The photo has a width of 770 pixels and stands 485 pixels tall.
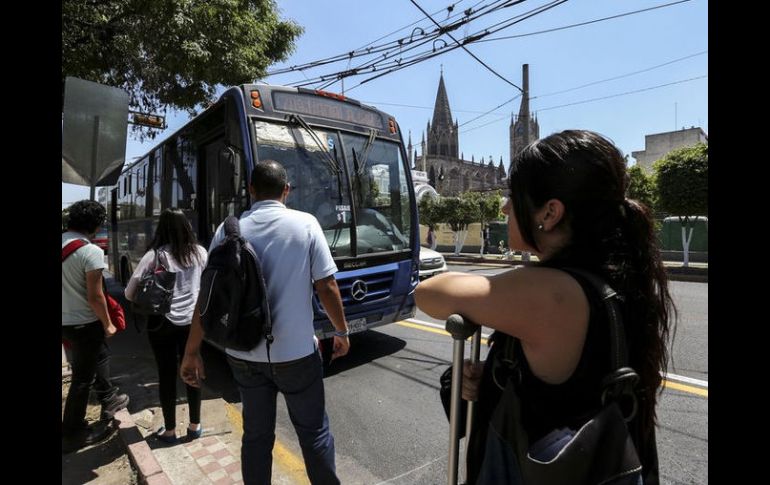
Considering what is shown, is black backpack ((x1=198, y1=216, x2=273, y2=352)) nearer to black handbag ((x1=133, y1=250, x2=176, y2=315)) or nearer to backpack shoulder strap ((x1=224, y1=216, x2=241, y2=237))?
backpack shoulder strap ((x1=224, y1=216, x2=241, y2=237))

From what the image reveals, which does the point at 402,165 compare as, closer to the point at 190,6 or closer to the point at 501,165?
the point at 190,6

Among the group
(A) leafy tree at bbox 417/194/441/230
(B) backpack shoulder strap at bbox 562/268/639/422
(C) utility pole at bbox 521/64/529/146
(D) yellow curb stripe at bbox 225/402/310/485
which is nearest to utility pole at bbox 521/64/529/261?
(C) utility pole at bbox 521/64/529/146

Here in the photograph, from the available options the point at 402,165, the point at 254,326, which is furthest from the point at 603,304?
the point at 402,165

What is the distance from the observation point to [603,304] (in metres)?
1.08

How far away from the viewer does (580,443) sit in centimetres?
99

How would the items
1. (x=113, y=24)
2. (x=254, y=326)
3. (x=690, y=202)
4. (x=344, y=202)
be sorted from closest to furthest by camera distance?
(x=254, y=326), (x=344, y=202), (x=113, y=24), (x=690, y=202)

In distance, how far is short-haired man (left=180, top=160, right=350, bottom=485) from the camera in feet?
7.61

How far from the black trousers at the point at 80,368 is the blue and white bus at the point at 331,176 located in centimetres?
183

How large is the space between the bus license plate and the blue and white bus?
11 millimetres

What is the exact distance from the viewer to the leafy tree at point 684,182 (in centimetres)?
1430

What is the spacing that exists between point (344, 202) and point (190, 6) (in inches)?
199

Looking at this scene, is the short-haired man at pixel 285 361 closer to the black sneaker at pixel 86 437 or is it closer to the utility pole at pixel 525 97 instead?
the black sneaker at pixel 86 437

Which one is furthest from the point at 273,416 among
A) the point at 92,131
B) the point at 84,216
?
the point at 92,131
